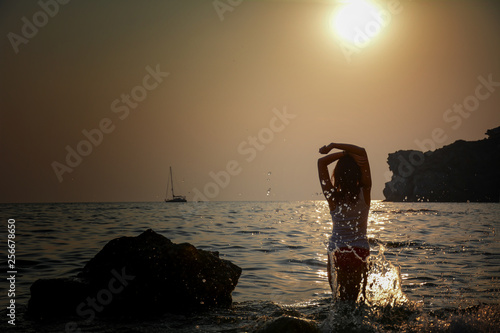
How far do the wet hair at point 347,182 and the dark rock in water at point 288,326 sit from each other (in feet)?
5.56

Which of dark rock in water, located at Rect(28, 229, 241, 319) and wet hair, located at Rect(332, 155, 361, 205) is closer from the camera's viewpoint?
wet hair, located at Rect(332, 155, 361, 205)

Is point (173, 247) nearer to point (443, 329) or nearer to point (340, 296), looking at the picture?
point (340, 296)

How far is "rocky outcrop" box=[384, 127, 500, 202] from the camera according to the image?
383 feet

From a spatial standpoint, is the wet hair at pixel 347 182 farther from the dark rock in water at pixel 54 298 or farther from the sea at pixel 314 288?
the dark rock in water at pixel 54 298

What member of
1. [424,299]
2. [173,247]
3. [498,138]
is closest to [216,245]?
[173,247]

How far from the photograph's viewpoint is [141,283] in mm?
6879

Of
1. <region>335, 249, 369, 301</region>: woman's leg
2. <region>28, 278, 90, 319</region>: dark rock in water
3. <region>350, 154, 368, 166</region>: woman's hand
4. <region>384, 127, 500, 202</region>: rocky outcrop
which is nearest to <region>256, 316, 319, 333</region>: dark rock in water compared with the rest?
<region>335, 249, 369, 301</region>: woman's leg

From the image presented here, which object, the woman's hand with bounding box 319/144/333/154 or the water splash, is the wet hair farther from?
the water splash

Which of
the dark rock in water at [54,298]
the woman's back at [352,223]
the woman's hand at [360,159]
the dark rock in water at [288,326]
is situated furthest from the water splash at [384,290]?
the dark rock in water at [54,298]

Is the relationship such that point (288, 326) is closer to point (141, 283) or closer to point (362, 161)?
point (362, 161)

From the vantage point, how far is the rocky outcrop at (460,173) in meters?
117

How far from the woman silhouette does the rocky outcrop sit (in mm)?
131490

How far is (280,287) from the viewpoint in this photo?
28.8ft

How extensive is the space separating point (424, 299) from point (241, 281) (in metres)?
4.14
